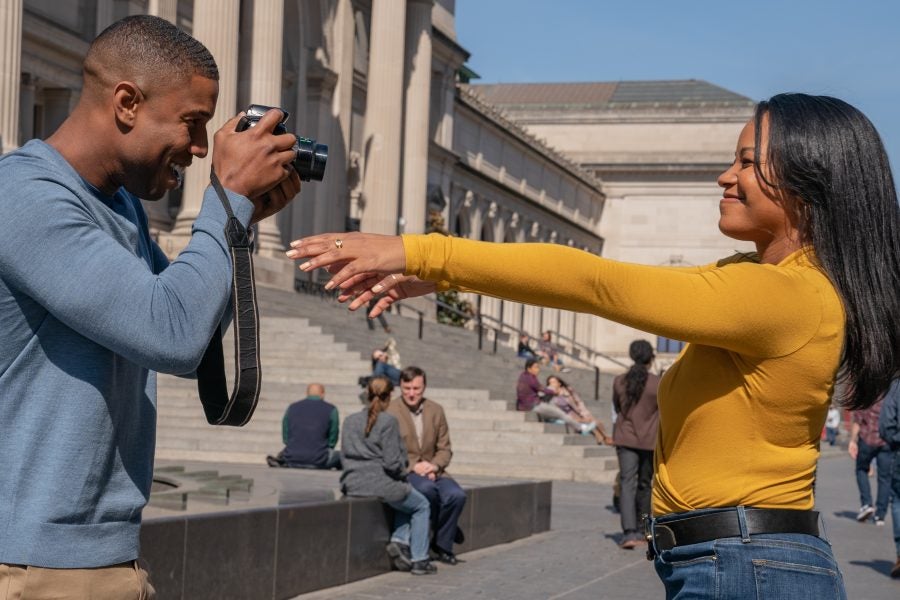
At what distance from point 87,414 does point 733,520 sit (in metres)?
1.36

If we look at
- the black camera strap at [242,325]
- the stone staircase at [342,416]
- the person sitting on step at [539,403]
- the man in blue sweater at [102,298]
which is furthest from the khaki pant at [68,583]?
the person sitting on step at [539,403]

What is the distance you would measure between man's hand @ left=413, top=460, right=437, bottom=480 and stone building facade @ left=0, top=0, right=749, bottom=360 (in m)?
15.0

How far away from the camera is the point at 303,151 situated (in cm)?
294

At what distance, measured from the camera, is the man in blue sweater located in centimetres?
257

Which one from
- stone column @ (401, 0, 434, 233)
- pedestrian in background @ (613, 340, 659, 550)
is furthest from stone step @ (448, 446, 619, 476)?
stone column @ (401, 0, 434, 233)

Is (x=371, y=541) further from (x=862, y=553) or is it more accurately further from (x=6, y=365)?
(x=6, y=365)

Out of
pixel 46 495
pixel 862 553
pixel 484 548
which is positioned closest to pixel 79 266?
pixel 46 495

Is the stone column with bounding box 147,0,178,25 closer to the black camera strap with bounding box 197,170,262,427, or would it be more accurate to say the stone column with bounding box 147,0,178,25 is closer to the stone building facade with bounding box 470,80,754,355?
the black camera strap with bounding box 197,170,262,427

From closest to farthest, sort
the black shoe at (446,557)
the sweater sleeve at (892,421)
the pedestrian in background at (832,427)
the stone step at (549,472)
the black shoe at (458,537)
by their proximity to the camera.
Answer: the black shoe at (446,557), the black shoe at (458,537), the sweater sleeve at (892,421), the stone step at (549,472), the pedestrian in background at (832,427)

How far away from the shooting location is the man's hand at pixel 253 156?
2.82 m

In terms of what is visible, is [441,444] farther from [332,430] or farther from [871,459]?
[871,459]

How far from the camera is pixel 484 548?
518 inches

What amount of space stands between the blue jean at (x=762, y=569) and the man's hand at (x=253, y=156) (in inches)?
46.0

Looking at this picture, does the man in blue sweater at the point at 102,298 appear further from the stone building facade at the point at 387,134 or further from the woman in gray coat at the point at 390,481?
the stone building facade at the point at 387,134
